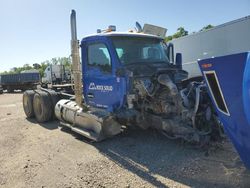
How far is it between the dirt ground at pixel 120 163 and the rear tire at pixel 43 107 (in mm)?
1968

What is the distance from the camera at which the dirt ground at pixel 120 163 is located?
4.39 metres

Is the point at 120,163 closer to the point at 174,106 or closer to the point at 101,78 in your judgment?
the point at 174,106

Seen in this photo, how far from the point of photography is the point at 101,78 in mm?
6438

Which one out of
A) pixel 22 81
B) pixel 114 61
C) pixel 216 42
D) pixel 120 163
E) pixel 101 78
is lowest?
pixel 120 163

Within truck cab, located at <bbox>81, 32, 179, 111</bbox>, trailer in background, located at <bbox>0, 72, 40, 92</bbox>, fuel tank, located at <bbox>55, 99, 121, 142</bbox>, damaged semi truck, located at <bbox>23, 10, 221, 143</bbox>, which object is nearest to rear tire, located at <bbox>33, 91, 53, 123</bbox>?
fuel tank, located at <bbox>55, 99, 121, 142</bbox>

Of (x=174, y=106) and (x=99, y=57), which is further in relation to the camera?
(x=99, y=57)

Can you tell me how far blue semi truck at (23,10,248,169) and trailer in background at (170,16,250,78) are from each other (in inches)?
154

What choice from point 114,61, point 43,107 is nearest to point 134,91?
point 114,61

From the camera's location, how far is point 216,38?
1329cm

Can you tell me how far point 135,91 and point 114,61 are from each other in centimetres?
74

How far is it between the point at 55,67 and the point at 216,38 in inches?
833

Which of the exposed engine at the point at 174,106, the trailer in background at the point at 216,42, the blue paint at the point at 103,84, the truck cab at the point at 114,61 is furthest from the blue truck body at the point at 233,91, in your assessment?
the trailer in background at the point at 216,42

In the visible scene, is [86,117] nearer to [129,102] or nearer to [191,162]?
[129,102]

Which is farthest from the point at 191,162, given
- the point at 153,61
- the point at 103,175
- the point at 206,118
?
the point at 153,61
